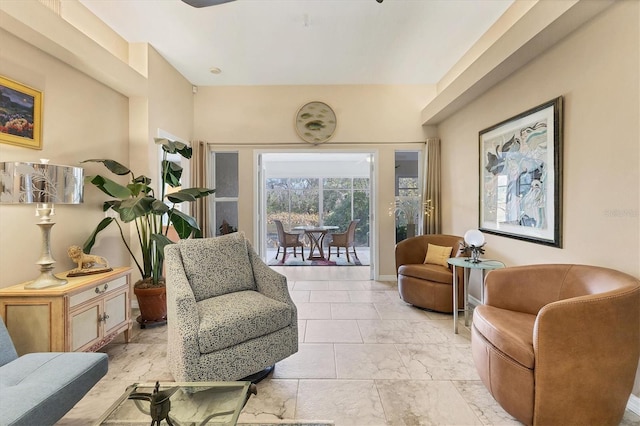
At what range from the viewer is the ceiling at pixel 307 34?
2.78 metres

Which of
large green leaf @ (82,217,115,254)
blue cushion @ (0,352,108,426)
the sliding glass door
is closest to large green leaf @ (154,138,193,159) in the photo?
large green leaf @ (82,217,115,254)

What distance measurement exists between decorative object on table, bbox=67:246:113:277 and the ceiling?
235 cm

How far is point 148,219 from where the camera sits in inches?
123

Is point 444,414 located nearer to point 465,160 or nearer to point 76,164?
point 465,160

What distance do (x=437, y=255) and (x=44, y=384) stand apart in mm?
3786

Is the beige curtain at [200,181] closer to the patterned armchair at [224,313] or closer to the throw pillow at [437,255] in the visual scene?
the patterned armchair at [224,313]

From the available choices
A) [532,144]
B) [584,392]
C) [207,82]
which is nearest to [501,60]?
[532,144]

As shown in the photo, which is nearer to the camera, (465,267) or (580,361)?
(580,361)

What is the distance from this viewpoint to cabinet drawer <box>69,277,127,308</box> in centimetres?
206

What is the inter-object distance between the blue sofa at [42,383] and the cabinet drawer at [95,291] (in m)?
0.44

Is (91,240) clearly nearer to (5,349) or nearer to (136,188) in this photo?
(136,188)

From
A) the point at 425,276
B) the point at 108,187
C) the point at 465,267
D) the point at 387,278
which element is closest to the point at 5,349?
the point at 108,187

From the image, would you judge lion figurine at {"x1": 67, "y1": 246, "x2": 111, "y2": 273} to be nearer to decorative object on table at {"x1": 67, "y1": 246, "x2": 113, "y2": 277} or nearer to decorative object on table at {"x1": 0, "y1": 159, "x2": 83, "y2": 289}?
decorative object on table at {"x1": 67, "y1": 246, "x2": 113, "y2": 277}

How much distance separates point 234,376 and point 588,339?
2.11 meters
